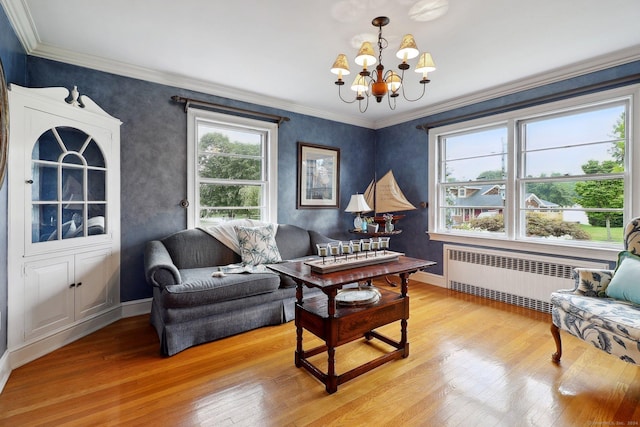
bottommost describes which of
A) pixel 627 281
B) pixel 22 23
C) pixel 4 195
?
pixel 627 281

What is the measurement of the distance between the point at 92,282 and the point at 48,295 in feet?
1.15

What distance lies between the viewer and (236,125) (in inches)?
147

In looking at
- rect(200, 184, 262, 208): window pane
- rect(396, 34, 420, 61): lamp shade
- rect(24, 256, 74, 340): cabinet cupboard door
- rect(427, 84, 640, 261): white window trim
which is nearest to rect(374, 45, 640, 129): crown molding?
rect(427, 84, 640, 261): white window trim

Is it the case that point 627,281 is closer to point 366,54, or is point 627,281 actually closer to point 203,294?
point 366,54

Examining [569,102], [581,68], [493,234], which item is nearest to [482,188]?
[493,234]

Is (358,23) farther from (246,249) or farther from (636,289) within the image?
(636,289)

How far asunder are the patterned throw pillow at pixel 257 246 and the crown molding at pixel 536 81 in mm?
2798

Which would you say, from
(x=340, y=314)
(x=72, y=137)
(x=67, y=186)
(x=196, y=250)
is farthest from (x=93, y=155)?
(x=340, y=314)

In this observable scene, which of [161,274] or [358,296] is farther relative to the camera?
[161,274]

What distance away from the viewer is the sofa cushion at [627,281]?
81.8 inches

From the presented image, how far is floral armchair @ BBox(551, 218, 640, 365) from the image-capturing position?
1810 millimetres

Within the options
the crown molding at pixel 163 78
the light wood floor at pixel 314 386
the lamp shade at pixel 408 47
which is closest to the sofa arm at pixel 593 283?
the light wood floor at pixel 314 386

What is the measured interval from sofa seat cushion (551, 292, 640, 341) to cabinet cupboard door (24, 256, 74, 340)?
381cm

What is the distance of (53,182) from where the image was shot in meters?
2.45
